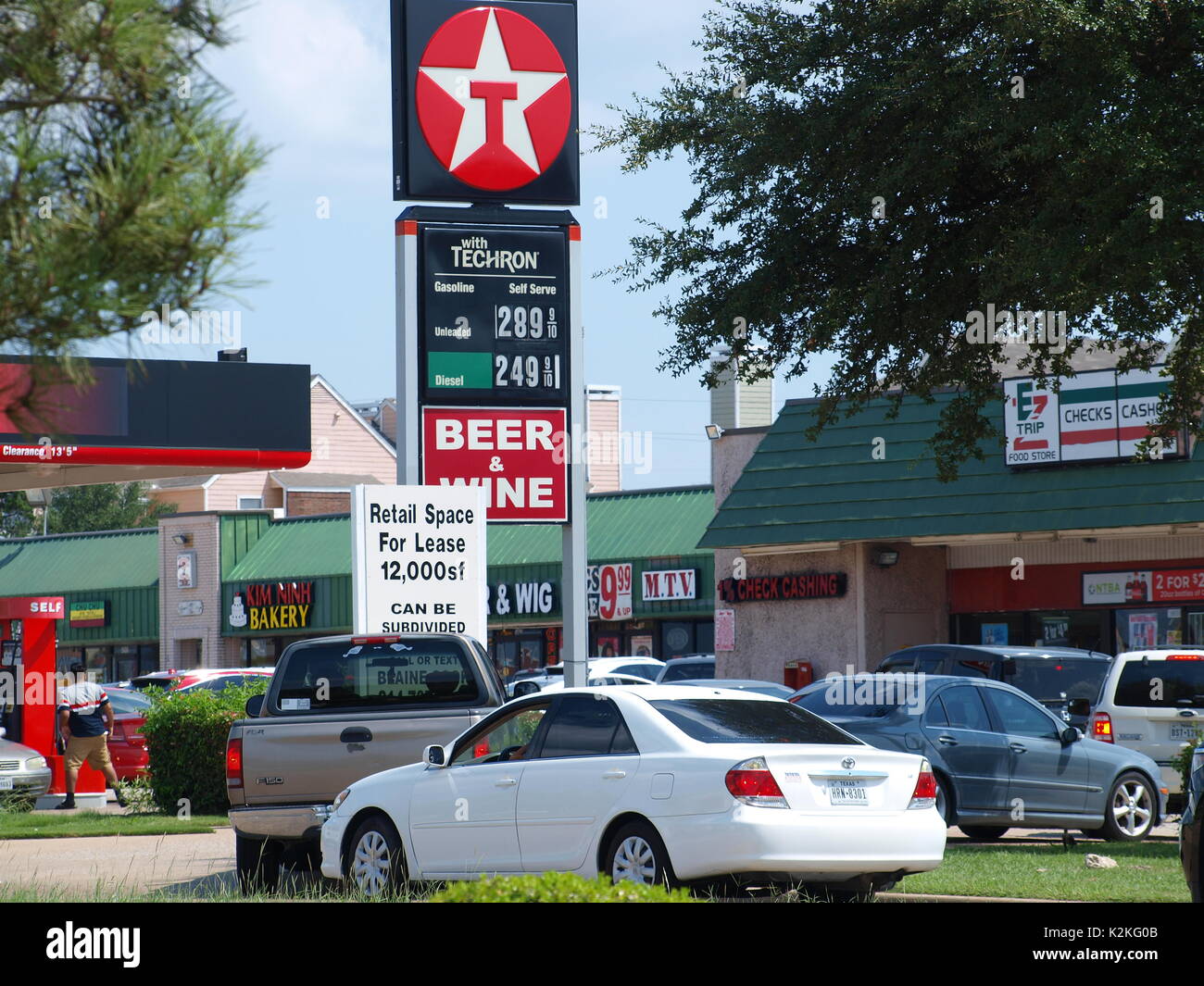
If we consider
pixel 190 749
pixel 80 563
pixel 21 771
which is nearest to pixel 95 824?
pixel 190 749

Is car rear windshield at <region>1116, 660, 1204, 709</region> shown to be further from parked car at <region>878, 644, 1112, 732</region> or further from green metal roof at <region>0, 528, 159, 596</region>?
green metal roof at <region>0, 528, 159, 596</region>

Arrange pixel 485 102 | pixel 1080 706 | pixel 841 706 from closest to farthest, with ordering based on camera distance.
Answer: pixel 841 706
pixel 485 102
pixel 1080 706

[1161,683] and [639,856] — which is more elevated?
[1161,683]

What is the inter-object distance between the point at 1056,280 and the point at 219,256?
30.8ft

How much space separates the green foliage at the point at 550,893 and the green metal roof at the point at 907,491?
19589 millimetres

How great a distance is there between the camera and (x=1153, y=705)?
19141 millimetres

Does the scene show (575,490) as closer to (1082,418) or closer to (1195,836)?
A: (1195,836)

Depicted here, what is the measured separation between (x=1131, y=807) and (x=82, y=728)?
1299 centimetres

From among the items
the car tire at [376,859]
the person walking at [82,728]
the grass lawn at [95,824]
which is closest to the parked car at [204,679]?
the person walking at [82,728]

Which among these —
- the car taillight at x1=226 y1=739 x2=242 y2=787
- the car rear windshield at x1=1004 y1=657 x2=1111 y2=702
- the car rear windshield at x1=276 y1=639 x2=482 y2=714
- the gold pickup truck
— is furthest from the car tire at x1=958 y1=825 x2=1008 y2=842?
the car taillight at x1=226 y1=739 x2=242 y2=787

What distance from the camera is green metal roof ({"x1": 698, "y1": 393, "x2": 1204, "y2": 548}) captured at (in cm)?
2745

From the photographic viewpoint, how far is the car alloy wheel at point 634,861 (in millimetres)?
10719

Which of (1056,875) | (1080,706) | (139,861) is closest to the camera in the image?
(1056,875)
